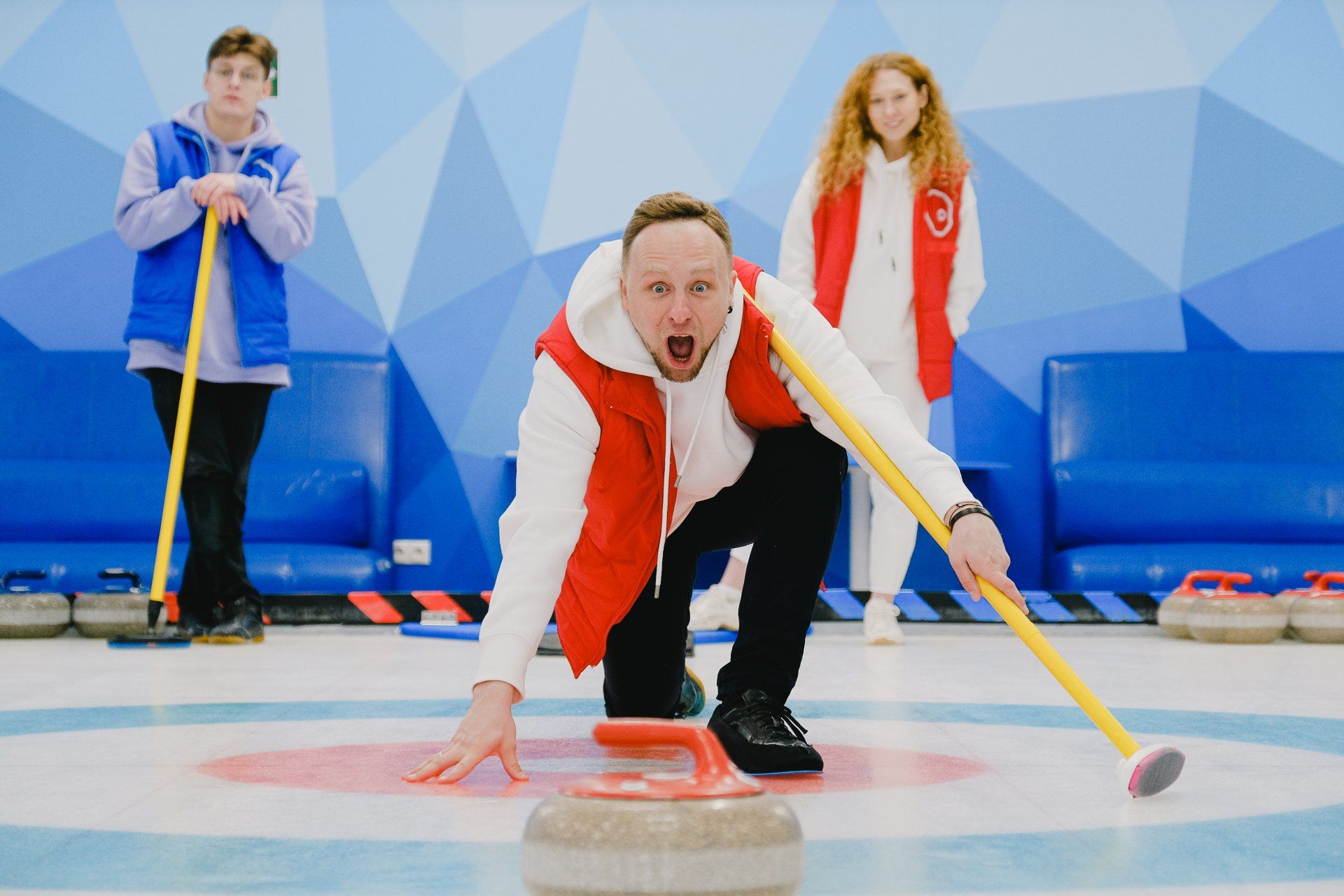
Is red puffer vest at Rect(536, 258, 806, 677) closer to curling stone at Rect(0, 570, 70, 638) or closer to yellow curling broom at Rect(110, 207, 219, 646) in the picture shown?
yellow curling broom at Rect(110, 207, 219, 646)

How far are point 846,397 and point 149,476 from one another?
3.47 meters

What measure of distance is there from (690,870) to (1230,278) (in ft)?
16.7

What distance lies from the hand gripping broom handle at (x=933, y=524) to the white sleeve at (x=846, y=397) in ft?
0.06

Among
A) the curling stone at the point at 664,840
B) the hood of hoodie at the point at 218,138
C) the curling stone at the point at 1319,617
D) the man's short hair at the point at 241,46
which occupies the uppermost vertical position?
the man's short hair at the point at 241,46

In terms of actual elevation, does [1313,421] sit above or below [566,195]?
below

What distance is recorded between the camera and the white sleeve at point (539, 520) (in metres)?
1.58

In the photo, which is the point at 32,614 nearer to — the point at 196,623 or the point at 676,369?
the point at 196,623

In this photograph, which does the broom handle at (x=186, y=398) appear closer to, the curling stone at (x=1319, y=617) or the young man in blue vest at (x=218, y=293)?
the young man in blue vest at (x=218, y=293)

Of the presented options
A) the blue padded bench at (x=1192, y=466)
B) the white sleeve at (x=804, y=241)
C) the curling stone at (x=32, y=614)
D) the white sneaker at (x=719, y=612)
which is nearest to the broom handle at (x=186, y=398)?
the curling stone at (x=32, y=614)

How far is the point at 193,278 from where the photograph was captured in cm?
366

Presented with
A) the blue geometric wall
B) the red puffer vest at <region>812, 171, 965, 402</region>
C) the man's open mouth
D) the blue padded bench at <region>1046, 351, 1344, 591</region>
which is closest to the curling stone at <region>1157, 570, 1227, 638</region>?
the blue padded bench at <region>1046, 351, 1344, 591</region>

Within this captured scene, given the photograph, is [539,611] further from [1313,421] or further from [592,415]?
[1313,421]

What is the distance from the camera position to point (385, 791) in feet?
5.05

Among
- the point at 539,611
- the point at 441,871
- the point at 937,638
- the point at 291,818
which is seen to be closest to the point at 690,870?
the point at 441,871
